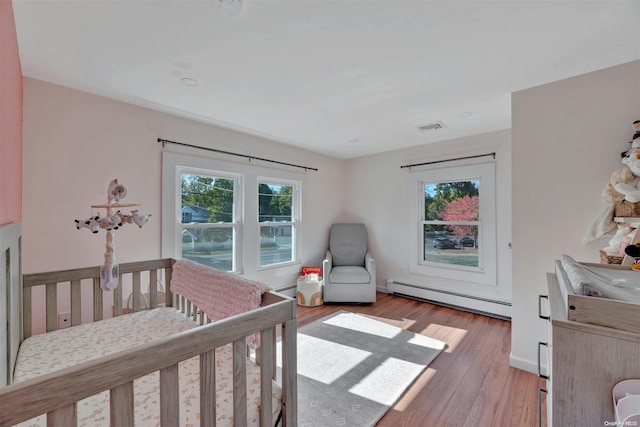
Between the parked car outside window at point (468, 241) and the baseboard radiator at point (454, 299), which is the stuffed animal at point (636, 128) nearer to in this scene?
the parked car outside window at point (468, 241)

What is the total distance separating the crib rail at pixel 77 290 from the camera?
5.04ft

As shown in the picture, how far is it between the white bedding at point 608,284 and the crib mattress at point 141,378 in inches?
48.6

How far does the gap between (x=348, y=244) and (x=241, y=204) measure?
1.81 meters

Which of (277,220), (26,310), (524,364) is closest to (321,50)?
(26,310)

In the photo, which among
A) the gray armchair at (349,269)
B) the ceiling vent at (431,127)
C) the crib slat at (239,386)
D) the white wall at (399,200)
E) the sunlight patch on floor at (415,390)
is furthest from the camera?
the gray armchair at (349,269)

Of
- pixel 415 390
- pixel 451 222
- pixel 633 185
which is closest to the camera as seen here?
pixel 633 185

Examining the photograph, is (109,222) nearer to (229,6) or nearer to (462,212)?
(229,6)

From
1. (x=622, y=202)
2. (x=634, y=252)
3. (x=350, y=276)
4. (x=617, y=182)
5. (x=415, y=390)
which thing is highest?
(x=617, y=182)

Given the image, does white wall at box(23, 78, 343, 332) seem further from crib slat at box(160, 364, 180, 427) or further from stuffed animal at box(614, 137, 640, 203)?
stuffed animal at box(614, 137, 640, 203)

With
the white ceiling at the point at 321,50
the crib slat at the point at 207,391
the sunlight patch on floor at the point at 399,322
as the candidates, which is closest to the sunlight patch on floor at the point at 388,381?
the sunlight patch on floor at the point at 399,322

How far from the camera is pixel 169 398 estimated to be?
2.71ft

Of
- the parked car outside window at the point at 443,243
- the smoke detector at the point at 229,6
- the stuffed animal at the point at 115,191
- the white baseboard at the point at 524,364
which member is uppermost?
the smoke detector at the point at 229,6

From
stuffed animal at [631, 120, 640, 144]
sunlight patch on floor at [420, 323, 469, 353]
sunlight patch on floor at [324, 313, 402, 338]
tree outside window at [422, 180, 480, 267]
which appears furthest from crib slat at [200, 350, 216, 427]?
tree outside window at [422, 180, 480, 267]

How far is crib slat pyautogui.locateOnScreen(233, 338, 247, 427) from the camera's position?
38.5 inches
